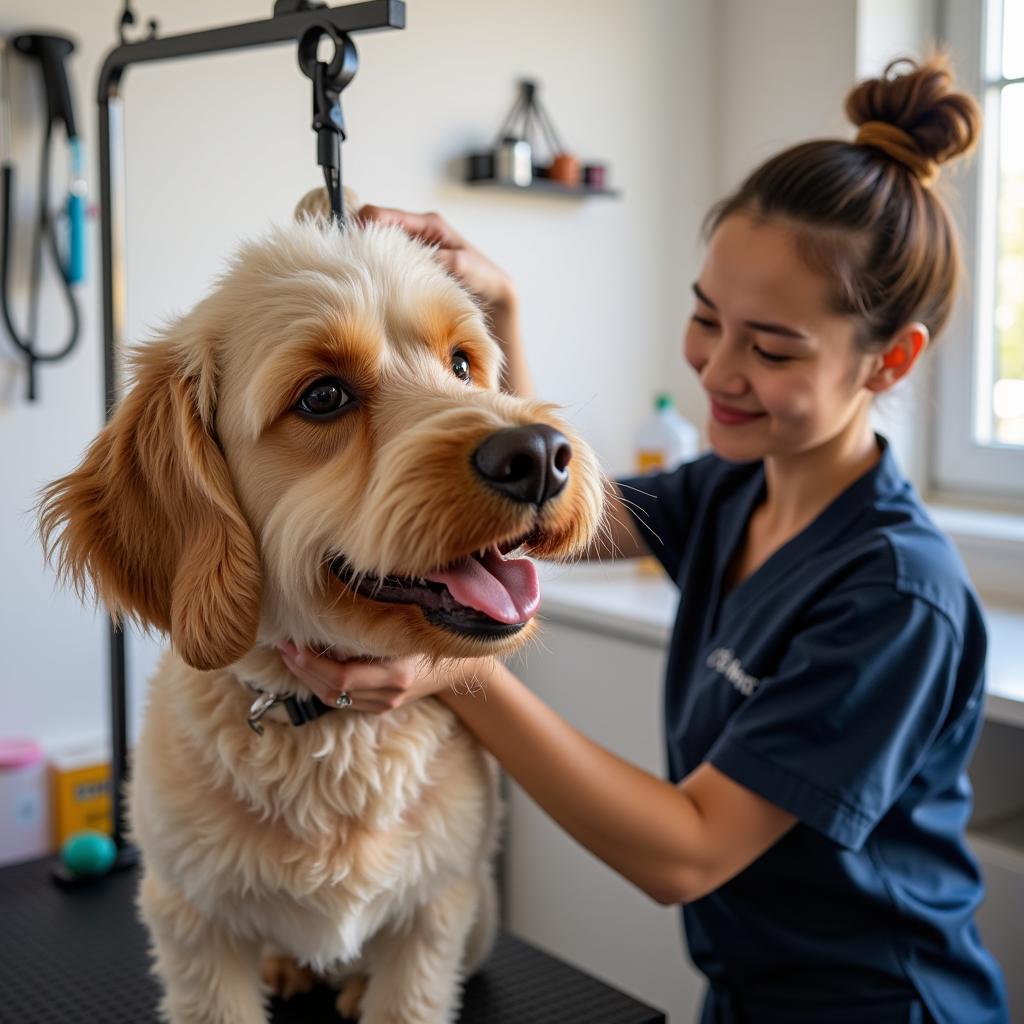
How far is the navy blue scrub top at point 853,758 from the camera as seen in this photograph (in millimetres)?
1104

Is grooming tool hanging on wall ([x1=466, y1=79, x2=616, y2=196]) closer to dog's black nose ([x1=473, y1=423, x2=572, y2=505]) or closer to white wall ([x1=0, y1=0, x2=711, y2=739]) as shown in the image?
white wall ([x1=0, y1=0, x2=711, y2=739])

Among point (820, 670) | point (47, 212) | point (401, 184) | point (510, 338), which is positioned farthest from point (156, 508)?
point (401, 184)

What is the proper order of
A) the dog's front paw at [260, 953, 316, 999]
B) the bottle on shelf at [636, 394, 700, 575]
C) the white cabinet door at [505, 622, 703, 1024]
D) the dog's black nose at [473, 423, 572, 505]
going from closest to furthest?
the dog's black nose at [473, 423, 572, 505], the dog's front paw at [260, 953, 316, 999], the white cabinet door at [505, 622, 703, 1024], the bottle on shelf at [636, 394, 700, 575]

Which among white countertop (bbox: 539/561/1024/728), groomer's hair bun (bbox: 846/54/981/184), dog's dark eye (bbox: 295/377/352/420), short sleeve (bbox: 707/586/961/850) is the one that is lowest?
white countertop (bbox: 539/561/1024/728)

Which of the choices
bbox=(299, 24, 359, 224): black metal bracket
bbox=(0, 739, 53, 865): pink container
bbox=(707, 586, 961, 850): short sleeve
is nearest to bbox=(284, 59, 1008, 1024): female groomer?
bbox=(707, 586, 961, 850): short sleeve

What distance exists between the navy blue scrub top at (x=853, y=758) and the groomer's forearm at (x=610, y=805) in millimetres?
84

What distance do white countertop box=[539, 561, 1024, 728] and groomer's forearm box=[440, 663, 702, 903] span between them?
0.58 meters

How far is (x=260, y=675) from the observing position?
93 centimetres

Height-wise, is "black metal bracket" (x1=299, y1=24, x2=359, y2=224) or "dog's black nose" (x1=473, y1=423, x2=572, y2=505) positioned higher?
"black metal bracket" (x1=299, y1=24, x2=359, y2=224)

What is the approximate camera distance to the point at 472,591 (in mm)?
784

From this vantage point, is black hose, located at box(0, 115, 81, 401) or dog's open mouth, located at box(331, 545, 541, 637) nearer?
dog's open mouth, located at box(331, 545, 541, 637)

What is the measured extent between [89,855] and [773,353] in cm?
103

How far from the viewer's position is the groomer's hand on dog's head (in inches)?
30.9

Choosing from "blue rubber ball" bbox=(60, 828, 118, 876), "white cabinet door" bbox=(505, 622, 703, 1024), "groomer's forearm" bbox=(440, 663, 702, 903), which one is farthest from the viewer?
"white cabinet door" bbox=(505, 622, 703, 1024)
